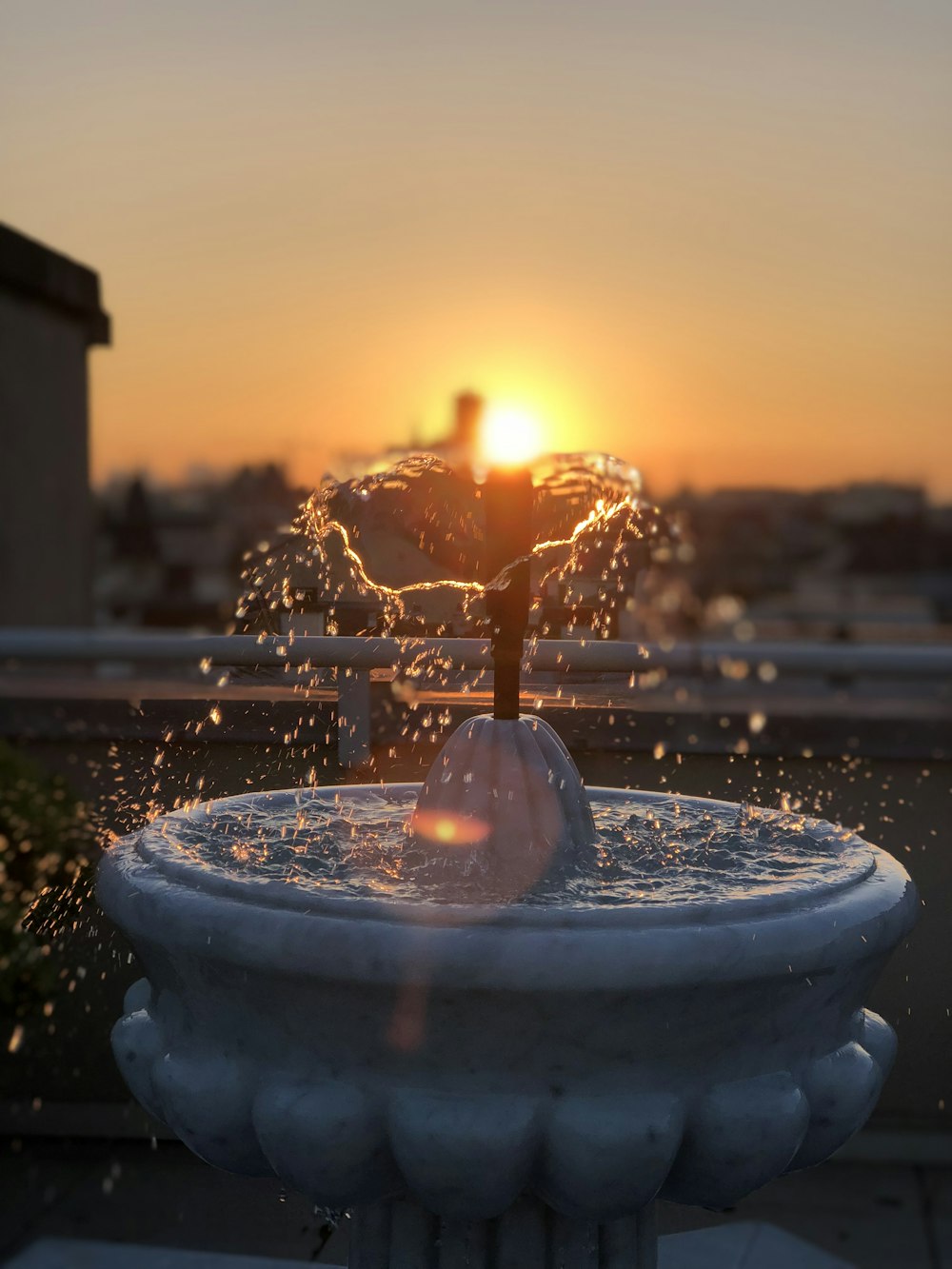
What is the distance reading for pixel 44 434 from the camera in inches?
430

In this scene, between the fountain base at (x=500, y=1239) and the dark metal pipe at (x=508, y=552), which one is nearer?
the fountain base at (x=500, y=1239)

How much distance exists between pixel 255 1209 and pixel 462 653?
1658mm

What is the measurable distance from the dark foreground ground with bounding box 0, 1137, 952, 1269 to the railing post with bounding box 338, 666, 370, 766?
3.75 feet

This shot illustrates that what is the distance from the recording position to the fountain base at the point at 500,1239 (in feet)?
6.19

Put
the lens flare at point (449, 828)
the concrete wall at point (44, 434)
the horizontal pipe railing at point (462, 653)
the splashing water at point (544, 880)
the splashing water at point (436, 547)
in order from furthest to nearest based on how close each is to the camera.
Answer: the concrete wall at point (44, 434), the horizontal pipe railing at point (462, 653), the splashing water at point (436, 547), the lens flare at point (449, 828), the splashing water at point (544, 880)

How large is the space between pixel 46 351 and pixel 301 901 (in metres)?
10.1

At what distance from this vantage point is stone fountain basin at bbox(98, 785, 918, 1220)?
1.54 m

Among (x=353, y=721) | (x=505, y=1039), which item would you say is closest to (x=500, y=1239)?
(x=505, y=1039)

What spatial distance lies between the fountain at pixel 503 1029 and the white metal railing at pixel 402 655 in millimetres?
888

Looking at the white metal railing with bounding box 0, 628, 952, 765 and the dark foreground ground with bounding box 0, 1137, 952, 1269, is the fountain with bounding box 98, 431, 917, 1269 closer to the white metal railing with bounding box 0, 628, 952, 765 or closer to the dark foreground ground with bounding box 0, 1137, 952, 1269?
the white metal railing with bounding box 0, 628, 952, 765

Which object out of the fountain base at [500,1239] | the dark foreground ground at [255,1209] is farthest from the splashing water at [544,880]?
the dark foreground ground at [255,1209]

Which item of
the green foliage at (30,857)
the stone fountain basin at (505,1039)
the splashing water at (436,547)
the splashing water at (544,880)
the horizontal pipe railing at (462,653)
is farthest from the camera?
the green foliage at (30,857)

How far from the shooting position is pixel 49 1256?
325cm

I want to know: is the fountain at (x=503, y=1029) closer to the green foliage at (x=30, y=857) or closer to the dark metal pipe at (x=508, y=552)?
the dark metal pipe at (x=508, y=552)
